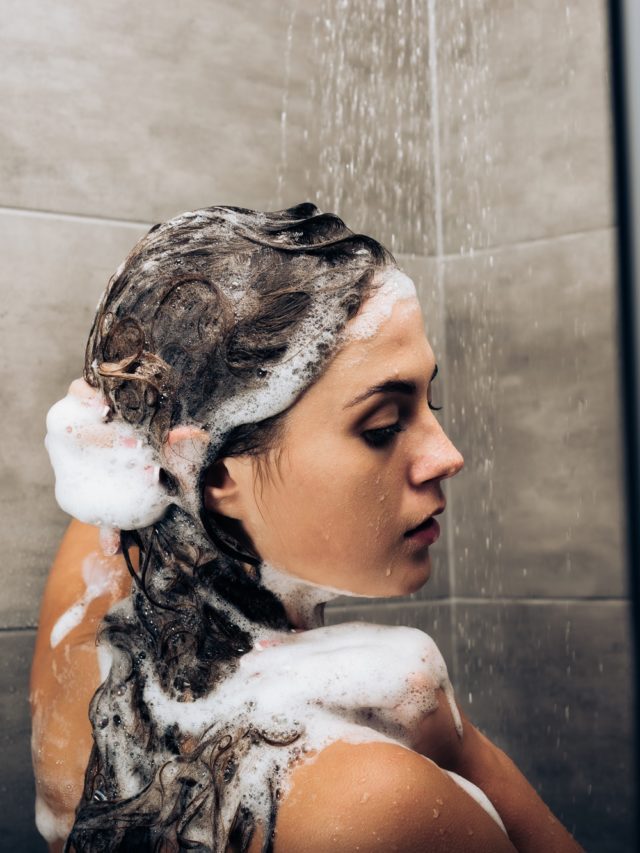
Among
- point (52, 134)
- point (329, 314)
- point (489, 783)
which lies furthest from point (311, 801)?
point (52, 134)

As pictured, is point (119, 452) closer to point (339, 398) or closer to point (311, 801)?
point (339, 398)

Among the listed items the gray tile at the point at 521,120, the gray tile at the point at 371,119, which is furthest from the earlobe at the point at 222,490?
the gray tile at the point at 521,120

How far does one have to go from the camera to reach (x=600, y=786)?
1.81m

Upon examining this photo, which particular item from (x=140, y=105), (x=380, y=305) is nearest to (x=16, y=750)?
(x=380, y=305)

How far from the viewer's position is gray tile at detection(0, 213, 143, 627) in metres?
1.54

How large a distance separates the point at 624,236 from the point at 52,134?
4.76 feet

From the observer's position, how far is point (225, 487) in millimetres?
1092

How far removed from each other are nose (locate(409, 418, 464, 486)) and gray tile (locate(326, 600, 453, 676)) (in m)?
0.81

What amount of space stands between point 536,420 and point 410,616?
466 mm

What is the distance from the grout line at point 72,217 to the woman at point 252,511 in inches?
21.2

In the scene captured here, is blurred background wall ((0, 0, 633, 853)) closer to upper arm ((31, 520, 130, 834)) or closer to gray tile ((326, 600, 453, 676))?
gray tile ((326, 600, 453, 676))

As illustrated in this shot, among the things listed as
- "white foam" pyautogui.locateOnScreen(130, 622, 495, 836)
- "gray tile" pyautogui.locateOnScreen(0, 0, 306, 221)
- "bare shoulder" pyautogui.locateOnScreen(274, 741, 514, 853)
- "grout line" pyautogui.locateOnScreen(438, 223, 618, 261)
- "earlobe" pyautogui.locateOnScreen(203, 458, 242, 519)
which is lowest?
"bare shoulder" pyautogui.locateOnScreen(274, 741, 514, 853)

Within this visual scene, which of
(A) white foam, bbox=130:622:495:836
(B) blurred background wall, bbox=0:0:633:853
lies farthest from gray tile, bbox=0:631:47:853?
(A) white foam, bbox=130:622:495:836

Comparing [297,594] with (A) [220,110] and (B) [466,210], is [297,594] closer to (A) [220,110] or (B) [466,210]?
(A) [220,110]
